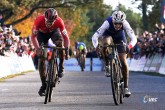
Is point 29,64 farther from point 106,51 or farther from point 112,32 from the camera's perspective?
point 106,51

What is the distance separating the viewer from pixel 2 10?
168 feet

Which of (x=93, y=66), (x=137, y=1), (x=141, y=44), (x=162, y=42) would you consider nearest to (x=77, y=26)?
(x=137, y=1)

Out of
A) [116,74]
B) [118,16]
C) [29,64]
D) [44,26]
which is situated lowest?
[29,64]

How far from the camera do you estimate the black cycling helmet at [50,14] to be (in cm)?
1371

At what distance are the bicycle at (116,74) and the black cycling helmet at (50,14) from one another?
4.11 feet

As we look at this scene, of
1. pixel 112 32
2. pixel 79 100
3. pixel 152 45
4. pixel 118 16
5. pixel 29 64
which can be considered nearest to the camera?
pixel 118 16

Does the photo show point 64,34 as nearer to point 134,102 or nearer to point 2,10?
point 134,102

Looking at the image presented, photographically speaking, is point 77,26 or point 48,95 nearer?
point 48,95

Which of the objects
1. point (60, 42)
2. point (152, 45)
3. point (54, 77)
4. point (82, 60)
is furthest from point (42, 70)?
point (82, 60)

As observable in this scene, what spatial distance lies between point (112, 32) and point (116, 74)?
1153mm

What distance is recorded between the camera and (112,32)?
46.6 ft

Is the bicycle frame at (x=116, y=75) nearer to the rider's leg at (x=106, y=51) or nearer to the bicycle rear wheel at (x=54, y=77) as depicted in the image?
the rider's leg at (x=106, y=51)

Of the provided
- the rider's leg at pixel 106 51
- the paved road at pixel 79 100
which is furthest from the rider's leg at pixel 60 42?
the rider's leg at pixel 106 51

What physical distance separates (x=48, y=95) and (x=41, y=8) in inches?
1737
